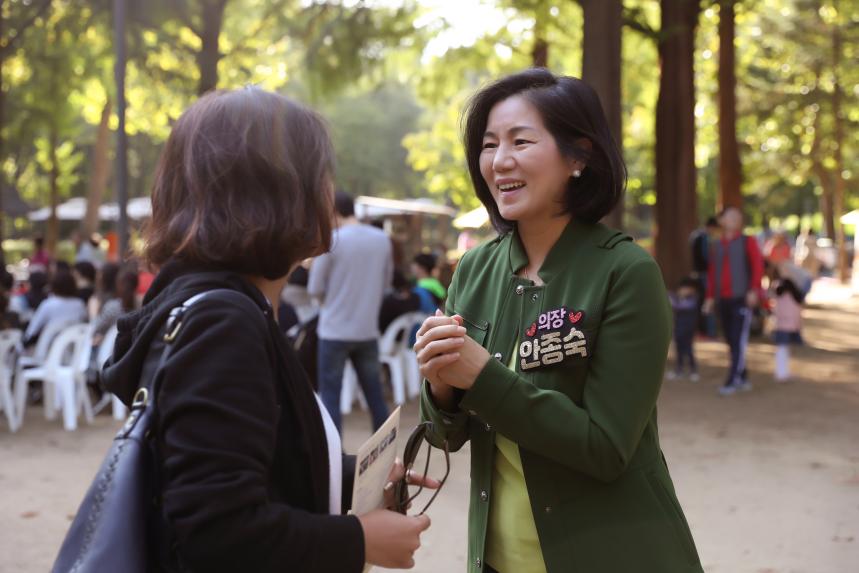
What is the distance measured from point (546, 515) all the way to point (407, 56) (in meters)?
13.8

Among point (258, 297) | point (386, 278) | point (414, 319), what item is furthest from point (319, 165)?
point (414, 319)

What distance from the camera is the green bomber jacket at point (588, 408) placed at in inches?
78.2

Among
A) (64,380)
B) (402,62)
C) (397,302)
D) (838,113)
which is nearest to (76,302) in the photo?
(64,380)

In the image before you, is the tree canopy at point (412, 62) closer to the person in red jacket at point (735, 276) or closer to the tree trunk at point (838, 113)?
the tree trunk at point (838, 113)

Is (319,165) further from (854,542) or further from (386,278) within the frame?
(386,278)

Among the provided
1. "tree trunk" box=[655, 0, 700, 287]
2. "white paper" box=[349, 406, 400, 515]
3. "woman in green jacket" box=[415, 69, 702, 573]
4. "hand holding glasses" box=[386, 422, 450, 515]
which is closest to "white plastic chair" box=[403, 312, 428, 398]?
"tree trunk" box=[655, 0, 700, 287]

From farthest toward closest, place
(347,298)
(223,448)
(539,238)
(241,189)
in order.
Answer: (347,298) → (539,238) → (241,189) → (223,448)

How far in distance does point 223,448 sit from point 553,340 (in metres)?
0.80

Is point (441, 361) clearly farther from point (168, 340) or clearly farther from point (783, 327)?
point (783, 327)

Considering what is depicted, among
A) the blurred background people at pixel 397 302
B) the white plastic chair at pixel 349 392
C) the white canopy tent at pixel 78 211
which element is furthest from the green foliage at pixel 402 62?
the white plastic chair at pixel 349 392

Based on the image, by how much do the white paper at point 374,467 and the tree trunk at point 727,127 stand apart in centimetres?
1785

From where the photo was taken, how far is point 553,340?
6.87 feet

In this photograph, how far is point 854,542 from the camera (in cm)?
582

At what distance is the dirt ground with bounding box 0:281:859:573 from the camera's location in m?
5.69
